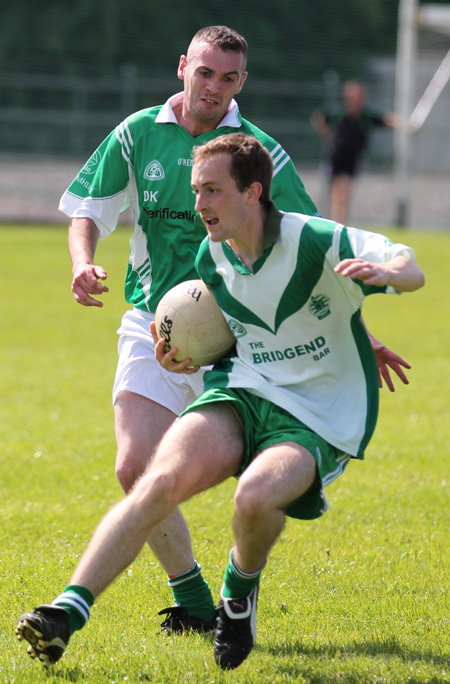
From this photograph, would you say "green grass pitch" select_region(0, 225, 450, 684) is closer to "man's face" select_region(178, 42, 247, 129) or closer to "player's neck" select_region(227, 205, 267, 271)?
"player's neck" select_region(227, 205, 267, 271)

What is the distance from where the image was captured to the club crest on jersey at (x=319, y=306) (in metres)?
4.12

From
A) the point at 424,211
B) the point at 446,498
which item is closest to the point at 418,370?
the point at 446,498

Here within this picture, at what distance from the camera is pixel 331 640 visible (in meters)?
4.32

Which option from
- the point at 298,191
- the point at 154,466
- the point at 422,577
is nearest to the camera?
the point at 154,466

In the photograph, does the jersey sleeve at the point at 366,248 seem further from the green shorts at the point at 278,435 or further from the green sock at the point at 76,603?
the green sock at the point at 76,603

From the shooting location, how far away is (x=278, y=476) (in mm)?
3803

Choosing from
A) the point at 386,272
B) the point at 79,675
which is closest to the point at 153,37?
the point at 386,272

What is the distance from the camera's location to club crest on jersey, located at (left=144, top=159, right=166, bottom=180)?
15.6 ft

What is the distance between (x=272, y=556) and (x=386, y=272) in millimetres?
2376

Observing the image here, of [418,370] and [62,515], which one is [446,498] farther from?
[418,370]

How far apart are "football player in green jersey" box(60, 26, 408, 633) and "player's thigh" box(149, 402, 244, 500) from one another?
1.62 ft

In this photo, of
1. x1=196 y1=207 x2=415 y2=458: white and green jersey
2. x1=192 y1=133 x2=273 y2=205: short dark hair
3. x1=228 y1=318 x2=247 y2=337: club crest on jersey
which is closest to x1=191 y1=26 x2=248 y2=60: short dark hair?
x1=192 y1=133 x2=273 y2=205: short dark hair

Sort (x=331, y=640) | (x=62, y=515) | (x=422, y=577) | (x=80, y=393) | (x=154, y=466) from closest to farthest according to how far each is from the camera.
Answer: (x=154, y=466) → (x=331, y=640) → (x=422, y=577) → (x=62, y=515) → (x=80, y=393)

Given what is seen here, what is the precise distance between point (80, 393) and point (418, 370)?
156 inches
